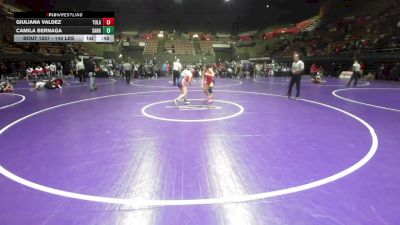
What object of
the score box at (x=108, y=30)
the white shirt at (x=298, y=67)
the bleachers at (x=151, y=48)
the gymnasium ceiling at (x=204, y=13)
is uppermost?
the gymnasium ceiling at (x=204, y=13)

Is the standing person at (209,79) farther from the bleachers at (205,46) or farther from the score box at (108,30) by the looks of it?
the bleachers at (205,46)

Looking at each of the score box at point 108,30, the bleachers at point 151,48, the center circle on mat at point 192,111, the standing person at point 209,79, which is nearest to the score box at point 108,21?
the score box at point 108,30

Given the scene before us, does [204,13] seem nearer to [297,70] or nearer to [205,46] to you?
[205,46]

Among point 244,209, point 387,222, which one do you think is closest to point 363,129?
point 387,222

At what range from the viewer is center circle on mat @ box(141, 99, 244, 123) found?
8.08m

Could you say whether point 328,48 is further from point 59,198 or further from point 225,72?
point 59,198

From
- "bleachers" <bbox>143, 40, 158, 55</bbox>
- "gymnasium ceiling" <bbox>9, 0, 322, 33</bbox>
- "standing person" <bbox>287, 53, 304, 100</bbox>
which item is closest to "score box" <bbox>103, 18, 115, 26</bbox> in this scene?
"standing person" <bbox>287, 53, 304, 100</bbox>
